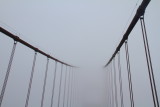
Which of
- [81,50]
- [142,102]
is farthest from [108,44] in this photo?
[142,102]

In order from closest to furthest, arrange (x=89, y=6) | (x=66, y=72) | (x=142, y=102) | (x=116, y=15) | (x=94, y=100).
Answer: (x=142, y=102) < (x=94, y=100) < (x=66, y=72) < (x=116, y=15) < (x=89, y=6)

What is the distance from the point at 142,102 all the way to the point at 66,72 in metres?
1.83

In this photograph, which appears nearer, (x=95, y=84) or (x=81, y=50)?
(x=95, y=84)

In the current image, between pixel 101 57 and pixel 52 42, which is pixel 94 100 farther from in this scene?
pixel 52 42

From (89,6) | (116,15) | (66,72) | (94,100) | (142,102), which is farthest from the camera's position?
(89,6)

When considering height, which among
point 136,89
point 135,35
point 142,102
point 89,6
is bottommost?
point 142,102

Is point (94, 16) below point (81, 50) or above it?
above

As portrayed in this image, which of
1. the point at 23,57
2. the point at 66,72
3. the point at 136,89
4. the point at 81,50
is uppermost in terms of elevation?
the point at 81,50

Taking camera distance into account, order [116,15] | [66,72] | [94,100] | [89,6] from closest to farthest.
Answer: [94,100] < [66,72] < [116,15] < [89,6]

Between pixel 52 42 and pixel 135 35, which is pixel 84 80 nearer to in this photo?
pixel 52 42

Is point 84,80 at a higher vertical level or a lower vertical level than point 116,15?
lower

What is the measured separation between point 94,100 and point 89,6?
8.73 ft

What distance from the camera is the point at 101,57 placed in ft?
11.4

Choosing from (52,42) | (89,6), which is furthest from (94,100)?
(89,6)
